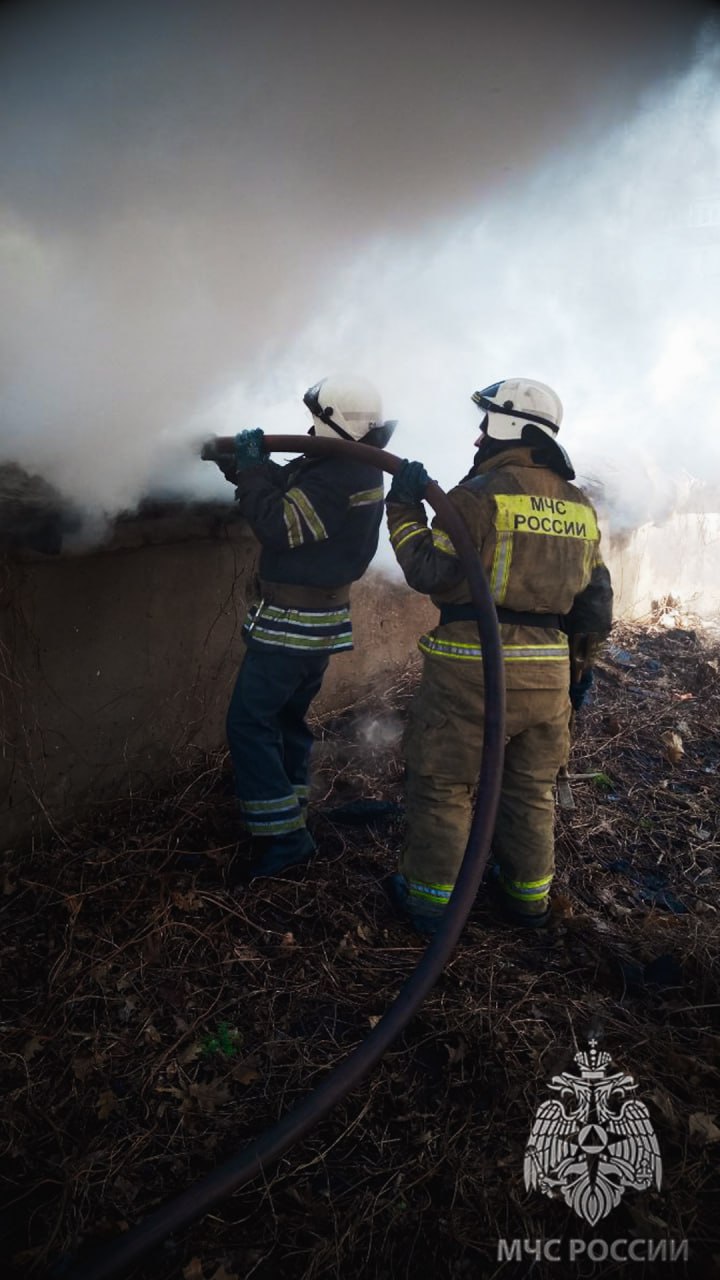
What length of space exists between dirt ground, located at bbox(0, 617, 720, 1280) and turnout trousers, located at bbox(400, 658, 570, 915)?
0.27 metres

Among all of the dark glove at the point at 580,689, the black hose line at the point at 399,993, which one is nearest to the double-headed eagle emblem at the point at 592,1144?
the black hose line at the point at 399,993

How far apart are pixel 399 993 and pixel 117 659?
1.94 m

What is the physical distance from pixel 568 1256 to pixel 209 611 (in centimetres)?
285

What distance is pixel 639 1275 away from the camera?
2078 mm

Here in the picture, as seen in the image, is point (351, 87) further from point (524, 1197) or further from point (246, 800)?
point (524, 1197)

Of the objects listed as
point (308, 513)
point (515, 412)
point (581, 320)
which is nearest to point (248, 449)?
point (308, 513)

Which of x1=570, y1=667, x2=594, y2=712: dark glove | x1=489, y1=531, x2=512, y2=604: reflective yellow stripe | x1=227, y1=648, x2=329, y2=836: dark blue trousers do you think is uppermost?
x1=489, y1=531, x2=512, y2=604: reflective yellow stripe

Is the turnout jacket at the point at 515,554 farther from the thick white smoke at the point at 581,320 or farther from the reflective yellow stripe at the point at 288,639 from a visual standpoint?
the thick white smoke at the point at 581,320

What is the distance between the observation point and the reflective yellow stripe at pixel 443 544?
2.98 m

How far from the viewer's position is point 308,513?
3.17 m

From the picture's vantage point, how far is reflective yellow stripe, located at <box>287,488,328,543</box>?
3.15 meters

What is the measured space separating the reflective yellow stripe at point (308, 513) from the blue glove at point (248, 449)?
0.60 ft

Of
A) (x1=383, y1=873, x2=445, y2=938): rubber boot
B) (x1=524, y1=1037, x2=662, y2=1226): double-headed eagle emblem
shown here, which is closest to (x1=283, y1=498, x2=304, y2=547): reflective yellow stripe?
(x1=383, y1=873, x2=445, y2=938): rubber boot

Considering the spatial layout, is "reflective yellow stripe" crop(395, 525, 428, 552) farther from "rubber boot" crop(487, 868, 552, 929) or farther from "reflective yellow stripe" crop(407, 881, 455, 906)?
"rubber boot" crop(487, 868, 552, 929)
